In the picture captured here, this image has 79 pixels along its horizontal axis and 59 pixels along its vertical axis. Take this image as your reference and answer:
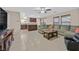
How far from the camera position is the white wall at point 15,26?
234 cm

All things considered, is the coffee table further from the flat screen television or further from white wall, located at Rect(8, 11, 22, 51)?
the flat screen television

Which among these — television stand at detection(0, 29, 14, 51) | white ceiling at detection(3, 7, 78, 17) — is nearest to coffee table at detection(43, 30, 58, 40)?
white ceiling at detection(3, 7, 78, 17)

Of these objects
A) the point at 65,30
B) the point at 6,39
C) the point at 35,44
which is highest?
the point at 65,30

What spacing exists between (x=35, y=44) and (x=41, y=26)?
384mm

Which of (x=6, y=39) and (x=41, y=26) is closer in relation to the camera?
(x=6, y=39)

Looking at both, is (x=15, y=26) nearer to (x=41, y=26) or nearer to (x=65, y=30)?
(x=41, y=26)

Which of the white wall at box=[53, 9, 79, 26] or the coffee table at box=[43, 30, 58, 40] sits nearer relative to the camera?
the white wall at box=[53, 9, 79, 26]

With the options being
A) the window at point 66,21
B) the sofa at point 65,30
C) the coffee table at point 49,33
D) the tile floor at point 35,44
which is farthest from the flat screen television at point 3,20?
the window at point 66,21

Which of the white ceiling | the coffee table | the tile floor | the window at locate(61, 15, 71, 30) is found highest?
the white ceiling

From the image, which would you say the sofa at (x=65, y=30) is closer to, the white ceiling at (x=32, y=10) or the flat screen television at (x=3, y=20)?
the white ceiling at (x=32, y=10)

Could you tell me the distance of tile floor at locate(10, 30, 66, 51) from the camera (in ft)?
7.78

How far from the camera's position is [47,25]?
2.45 m

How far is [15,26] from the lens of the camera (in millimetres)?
2359

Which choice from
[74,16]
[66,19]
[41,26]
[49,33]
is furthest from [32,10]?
[74,16]
